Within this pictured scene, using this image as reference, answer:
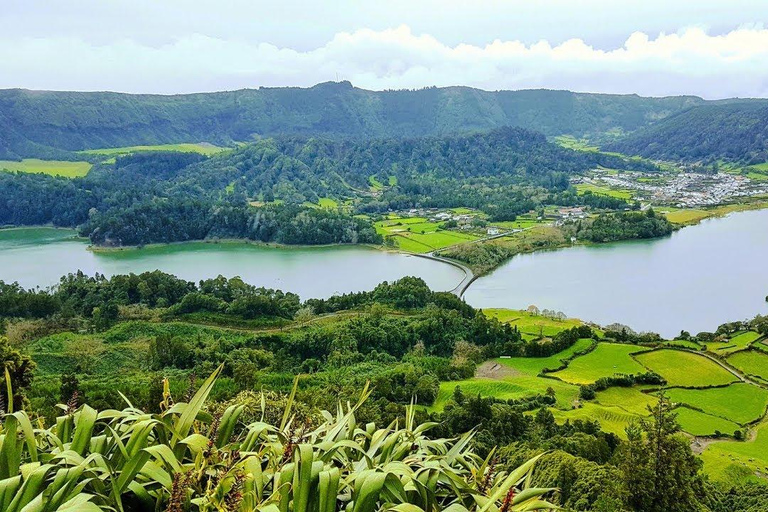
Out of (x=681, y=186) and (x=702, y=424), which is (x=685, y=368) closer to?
(x=702, y=424)

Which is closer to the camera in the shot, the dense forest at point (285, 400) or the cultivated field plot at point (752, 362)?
the dense forest at point (285, 400)

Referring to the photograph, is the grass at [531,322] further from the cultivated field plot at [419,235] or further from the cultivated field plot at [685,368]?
the cultivated field plot at [419,235]

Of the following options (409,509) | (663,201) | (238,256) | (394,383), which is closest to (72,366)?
(394,383)

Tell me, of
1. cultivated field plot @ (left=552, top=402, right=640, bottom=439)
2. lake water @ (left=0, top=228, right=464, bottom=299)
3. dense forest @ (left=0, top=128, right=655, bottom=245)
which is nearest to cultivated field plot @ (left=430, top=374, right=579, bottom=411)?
cultivated field plot @ (left=552, top=402, right=640, bottom=439)

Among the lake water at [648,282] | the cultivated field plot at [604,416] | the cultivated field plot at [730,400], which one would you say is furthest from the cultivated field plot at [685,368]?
the lake water at [648,282]

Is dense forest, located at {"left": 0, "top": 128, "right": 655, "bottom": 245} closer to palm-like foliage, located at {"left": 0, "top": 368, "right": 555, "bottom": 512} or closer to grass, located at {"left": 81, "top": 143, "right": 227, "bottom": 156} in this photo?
grass, located at {"left": 81, "top": 143, "right": 227, "bottom": 156}

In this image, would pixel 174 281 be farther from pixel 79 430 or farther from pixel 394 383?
pixel 79 430
